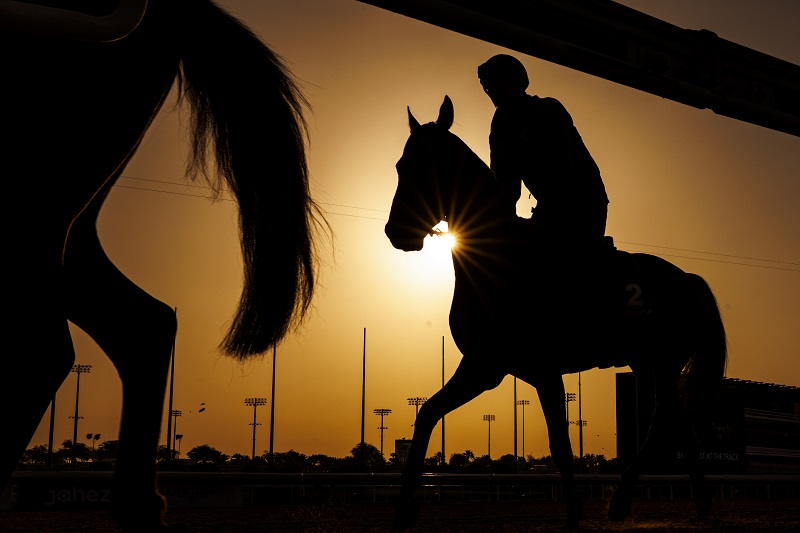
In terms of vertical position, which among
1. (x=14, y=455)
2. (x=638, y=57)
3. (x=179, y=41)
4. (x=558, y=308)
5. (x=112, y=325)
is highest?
(x=638, y=57)

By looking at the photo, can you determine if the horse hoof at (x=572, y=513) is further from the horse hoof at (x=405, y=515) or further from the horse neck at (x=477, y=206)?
the horse neck at (x=477, y=206)

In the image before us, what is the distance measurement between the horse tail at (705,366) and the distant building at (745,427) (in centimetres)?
4248

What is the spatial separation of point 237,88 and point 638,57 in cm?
203

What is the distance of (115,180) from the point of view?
2736mm

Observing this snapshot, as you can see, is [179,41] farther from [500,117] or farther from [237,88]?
[500,117]

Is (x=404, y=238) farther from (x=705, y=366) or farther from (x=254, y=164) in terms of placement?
(x=705, y=366)

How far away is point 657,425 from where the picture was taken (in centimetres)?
653

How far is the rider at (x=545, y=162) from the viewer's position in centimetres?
518

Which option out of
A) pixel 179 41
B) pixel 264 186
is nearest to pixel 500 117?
pixel 264 186

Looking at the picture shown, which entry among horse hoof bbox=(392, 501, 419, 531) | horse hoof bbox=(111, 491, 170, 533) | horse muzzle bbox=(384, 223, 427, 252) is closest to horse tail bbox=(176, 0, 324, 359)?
horse hoof bbox=(111, 491, 170, 533)

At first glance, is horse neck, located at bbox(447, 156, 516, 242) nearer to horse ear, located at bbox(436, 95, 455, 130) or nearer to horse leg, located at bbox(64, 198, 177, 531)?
horse ear, located at bbox(436, 95, 455, 130)

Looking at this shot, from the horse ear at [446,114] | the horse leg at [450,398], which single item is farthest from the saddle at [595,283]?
the horse ear at [446,114]

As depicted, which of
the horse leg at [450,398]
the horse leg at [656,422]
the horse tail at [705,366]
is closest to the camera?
the horse leg at [450,398]

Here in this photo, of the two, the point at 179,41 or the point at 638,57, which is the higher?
the point at 638,57
